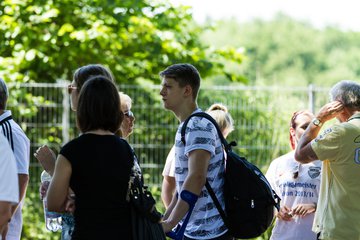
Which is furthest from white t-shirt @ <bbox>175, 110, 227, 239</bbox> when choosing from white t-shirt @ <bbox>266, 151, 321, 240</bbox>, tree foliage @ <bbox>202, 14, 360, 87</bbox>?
tree foliage @ <bbox>202, 14, 360, 87</bbox>

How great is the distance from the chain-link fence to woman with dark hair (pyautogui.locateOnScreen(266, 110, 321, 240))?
4.63 meters

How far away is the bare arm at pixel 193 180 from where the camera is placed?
5.13 metres

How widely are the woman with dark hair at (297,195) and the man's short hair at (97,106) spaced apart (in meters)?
2.60

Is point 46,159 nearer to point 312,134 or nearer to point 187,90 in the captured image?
point 187,90

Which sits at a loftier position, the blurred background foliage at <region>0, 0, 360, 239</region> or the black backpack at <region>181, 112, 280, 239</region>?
the blurred background foliage at <region>0, 0, 360, 239</region>

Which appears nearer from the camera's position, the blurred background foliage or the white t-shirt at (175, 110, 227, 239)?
the white t-shirt at (175, 110, 227, 239)

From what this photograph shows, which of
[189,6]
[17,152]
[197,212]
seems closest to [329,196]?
[197,212]

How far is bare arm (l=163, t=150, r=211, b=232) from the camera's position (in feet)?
16.8

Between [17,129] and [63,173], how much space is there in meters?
1.24

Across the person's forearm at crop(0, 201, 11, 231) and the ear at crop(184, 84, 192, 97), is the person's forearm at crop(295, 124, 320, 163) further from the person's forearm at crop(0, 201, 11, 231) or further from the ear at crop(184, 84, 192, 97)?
the person's forearm at crop(0, 201, 11, 231)

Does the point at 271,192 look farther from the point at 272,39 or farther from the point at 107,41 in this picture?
the point at 272,39

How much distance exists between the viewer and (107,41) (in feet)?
43.6

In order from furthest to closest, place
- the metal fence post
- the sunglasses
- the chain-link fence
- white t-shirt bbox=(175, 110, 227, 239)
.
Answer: the chain-link fence < the metal fence post < the sunglasses < white t-shirt bbox=(175, 110, 227, 239)

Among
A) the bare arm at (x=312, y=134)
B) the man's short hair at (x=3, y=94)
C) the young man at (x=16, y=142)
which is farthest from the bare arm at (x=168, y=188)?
the man's short hair at (x=3, y=94)
